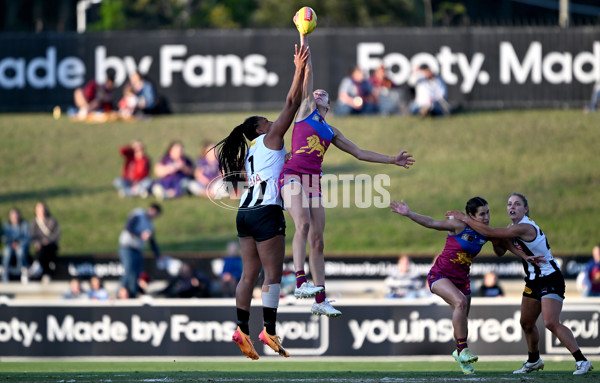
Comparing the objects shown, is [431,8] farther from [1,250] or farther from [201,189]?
[1,250]

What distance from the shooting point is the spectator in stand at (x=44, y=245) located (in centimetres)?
2089

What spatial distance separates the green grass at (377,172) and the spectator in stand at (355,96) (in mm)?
591

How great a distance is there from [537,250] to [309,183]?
295 centimetres

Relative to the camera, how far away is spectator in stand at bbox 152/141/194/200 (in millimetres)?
23734

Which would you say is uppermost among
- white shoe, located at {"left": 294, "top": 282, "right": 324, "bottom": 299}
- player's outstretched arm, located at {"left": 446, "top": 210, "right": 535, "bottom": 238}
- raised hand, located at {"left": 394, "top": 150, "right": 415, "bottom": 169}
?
raised hand, located at {"left": 394, "top": 150, "right": 415, "bottom": 169}

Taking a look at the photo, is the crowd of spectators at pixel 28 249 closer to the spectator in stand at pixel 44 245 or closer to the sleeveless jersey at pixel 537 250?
the spectator in stand at pixel 44 245

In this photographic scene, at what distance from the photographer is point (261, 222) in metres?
10.0

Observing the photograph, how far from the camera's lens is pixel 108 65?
29.6m

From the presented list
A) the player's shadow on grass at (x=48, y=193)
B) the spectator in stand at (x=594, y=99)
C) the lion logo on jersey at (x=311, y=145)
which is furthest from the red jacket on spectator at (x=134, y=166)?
the lion logo on jersey at (x=311, y=145)

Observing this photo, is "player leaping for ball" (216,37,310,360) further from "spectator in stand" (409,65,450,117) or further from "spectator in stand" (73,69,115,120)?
"spectator in stand" (73,69,115,120)

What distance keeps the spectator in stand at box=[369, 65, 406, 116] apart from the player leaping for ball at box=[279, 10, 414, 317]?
58.9ft

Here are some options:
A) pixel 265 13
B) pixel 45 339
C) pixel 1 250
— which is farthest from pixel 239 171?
pixel 265 13

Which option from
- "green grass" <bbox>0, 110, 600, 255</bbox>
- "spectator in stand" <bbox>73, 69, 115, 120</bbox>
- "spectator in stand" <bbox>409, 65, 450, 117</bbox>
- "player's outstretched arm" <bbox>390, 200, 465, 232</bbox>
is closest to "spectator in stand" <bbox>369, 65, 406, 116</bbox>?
"spectator in stand" <bbox>409, 65, 450, 117</bbox>

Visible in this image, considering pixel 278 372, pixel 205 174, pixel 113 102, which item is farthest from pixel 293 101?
pixel 113 102
